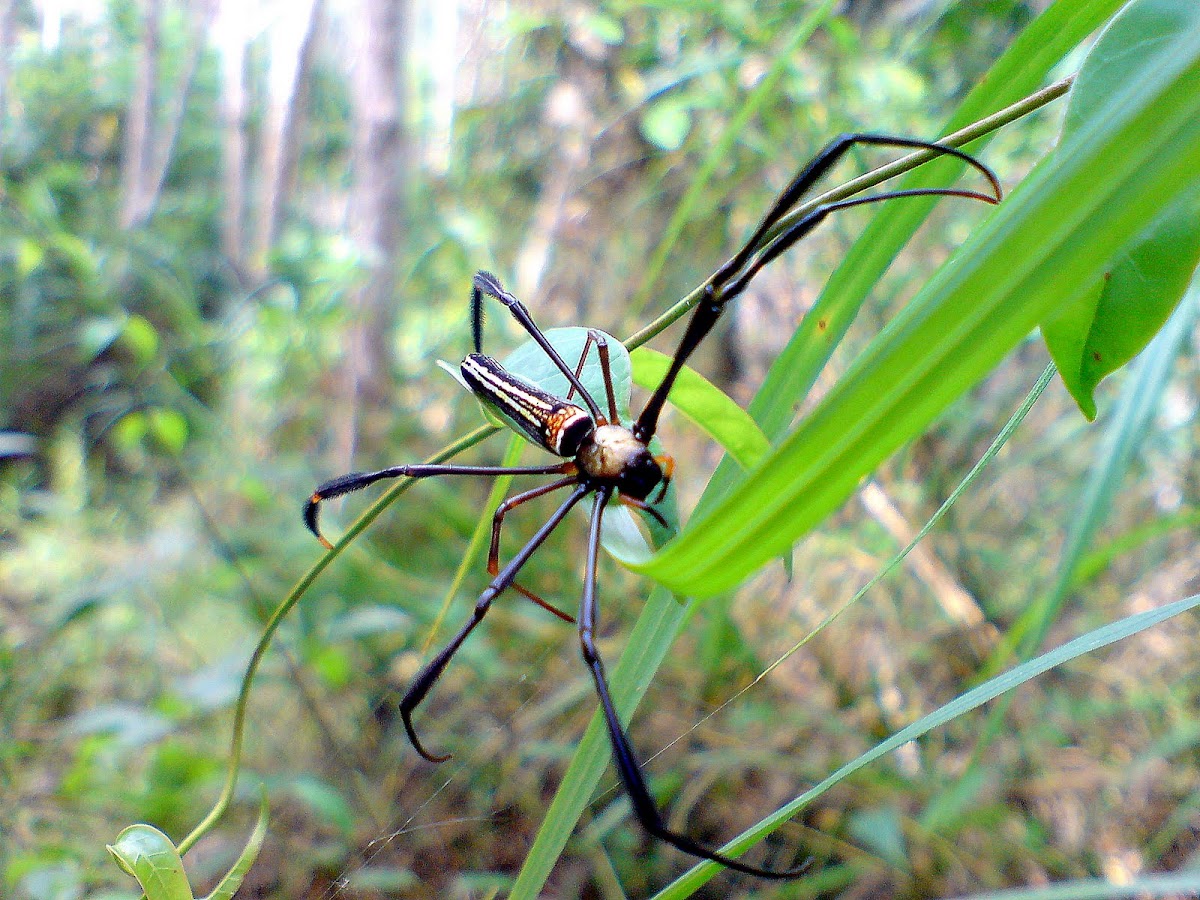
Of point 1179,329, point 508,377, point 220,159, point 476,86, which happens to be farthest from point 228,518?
point 220,159

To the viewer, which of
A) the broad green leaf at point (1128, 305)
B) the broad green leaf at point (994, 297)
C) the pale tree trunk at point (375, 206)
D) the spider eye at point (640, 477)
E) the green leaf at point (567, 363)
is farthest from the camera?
the pale tree trunk at point (375, 206)

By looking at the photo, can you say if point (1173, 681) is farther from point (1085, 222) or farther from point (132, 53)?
point (132, 53)

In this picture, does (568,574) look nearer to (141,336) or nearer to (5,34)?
(141,336)

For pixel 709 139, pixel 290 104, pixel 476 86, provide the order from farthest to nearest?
pixel 290 104
pixel 476 86
pixel 709 139

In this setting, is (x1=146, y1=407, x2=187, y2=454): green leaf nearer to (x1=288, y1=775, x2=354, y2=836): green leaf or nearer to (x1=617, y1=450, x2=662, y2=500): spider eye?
(x1=288, y1=775, x2=354, y2=836): green leaf

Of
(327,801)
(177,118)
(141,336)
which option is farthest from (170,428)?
(177,118)

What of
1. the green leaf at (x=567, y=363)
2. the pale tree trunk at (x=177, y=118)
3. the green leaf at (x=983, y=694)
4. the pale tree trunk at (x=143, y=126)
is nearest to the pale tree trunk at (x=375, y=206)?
the green leaf at (x=567, y=363)

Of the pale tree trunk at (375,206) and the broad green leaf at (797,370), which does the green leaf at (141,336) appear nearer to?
the pale tree trunk at (375,206)
